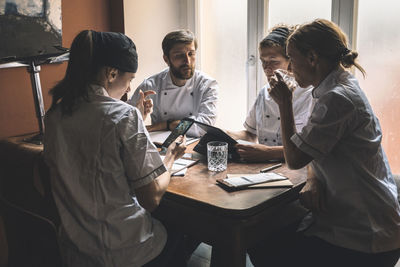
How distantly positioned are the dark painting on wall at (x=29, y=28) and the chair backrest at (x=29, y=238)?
1.16 metres

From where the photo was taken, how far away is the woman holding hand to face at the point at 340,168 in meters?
1.36

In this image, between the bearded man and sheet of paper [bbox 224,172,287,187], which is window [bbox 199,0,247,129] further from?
sheet of paper [bbox 224,172,287,187]

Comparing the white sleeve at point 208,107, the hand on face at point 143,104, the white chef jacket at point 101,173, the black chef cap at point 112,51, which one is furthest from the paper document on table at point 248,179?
the white sleeve at point 208,107

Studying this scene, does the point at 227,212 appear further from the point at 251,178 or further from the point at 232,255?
the point at 251,178

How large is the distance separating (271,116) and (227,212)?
1057 mm

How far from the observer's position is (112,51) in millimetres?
1337

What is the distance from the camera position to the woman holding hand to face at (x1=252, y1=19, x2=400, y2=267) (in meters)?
1.36

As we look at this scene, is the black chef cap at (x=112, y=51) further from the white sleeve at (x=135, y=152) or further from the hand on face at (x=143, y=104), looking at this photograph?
the hand on face at (x=143, y=104)

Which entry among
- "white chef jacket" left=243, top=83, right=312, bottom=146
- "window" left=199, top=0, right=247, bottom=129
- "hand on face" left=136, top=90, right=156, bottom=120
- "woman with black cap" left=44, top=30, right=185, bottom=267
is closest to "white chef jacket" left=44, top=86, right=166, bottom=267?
"woman with black cap" left=44, top=30, right=185, bottom=267

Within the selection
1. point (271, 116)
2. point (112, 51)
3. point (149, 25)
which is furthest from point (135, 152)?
point (149, 25)

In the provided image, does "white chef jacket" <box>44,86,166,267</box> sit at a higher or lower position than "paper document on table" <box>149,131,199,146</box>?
higher

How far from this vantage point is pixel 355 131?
1.37 m

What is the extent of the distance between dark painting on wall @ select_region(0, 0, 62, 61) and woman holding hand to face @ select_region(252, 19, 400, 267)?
1.64m

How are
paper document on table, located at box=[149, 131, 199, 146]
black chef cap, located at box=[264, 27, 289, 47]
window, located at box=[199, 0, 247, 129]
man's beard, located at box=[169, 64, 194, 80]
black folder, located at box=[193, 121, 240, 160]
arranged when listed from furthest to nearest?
window, located at box=[199, 0, 247, 129] → man's beard, located at box=[169, 64, 194, 80] → paper document on table, located at box=[149, 131, 199, 146] → black chef cap, located at box=[264, 27, 289, 47] → black folder, located at box=[193, 121, 240, 160]
